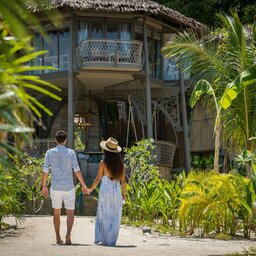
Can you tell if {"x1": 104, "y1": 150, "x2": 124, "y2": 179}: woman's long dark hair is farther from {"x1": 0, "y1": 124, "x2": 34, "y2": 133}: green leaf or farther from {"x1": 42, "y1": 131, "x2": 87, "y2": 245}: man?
{"x1": 0, "y1": 124, "x2": 34, "y2": 133}: green leaf

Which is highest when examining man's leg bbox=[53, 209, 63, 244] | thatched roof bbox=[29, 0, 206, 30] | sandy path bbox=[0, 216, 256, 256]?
thatched roof bbox=[29, 0, 206, 30]

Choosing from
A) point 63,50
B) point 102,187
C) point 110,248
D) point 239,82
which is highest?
point 63,50

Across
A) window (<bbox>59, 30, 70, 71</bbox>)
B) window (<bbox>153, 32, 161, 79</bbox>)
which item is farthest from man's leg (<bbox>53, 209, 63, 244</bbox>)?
window (<bbox>153, 32, 161, 79</bbox>)

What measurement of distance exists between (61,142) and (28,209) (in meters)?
9.38

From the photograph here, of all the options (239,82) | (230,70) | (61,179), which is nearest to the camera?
(61,179)

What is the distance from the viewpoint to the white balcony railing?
23.0m

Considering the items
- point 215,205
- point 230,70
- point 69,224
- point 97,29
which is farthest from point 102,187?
point 97,29

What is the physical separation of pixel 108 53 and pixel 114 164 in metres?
13.5

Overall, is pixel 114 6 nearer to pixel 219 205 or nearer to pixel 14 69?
pixel 219 205

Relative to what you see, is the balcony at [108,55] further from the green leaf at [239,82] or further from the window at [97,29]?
the green leaf at [239,82]

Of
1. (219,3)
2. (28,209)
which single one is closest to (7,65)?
(28,209)

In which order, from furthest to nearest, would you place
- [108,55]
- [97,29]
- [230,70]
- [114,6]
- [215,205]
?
[97,29] < [108,55] < [114,6] < [230,70] < [215,205]

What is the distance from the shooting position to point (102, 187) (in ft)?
33.2

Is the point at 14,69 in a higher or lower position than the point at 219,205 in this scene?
higher
